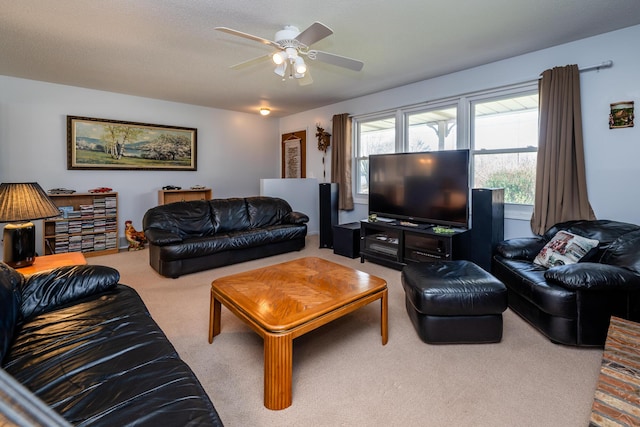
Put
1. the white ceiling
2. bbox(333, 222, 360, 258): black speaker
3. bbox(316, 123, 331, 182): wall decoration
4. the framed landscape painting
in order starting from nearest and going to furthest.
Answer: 1. the white ceiling
2. bbox(333, 222, 360, 258): black speaker
3. the framed landscape painting
4. bbox(316, 123, 331, 182): wall decoration

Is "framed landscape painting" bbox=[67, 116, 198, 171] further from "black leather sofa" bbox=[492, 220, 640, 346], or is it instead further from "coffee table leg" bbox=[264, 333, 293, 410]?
"black leather sofa" bbox=[492, 220, 640, 346]

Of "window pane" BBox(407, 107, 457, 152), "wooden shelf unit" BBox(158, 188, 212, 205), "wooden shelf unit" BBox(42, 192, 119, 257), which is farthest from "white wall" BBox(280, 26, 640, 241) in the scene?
"wooden shelf unit" BBox(42, 192, 119, 257)

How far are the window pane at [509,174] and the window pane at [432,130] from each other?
0.47 m

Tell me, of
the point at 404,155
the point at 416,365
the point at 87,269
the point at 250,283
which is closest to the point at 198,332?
the point at 250,283

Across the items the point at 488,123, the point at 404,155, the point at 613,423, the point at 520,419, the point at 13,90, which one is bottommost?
the point at 520,419

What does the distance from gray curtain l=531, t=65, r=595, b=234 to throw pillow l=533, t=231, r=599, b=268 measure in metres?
0.54

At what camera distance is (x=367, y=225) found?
14.3 feet

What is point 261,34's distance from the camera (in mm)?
3025

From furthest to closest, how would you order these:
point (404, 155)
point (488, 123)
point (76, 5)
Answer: point (404, 155)
point (488, 123)
point (76, 5)

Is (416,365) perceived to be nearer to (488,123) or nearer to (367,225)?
(367,225)

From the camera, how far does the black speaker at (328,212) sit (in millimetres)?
5105

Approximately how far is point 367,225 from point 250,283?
93.4 inches

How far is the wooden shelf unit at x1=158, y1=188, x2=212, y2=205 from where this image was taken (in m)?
5.45

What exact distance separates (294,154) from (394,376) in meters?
5.40
